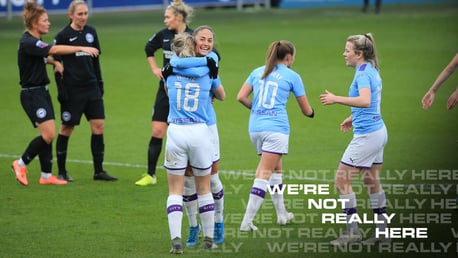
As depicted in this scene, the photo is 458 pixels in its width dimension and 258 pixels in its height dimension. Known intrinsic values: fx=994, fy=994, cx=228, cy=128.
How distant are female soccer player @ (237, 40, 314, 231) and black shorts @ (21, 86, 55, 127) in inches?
144

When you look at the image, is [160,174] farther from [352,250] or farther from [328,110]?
[328,110]

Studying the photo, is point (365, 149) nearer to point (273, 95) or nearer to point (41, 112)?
point (273, 95)

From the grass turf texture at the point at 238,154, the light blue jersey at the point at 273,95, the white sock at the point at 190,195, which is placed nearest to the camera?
the white sock at the point at 190,195

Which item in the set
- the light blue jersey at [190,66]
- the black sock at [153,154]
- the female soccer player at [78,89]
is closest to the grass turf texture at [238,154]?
the black sock at [153,154]

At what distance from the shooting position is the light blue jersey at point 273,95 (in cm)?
1104

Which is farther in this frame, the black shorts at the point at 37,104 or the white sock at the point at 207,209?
the black shorts at the point at 37,104

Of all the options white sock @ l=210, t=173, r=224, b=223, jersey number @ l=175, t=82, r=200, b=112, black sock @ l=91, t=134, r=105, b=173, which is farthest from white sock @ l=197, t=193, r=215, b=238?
black sock @ l=91, t=134, r=105, b=173

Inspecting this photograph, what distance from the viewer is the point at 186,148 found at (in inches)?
395

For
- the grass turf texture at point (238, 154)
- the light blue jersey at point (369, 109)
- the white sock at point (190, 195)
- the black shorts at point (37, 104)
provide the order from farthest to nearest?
the black shorts at point (37, 104) → the grass turf texture at point (238, 154) → the white sock at point (190, 195) → the light blue jersey at point (369, 109)

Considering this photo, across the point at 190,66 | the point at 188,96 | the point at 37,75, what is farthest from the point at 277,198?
the point at 37,75

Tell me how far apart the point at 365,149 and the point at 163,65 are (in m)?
4.36

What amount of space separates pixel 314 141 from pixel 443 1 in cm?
2965

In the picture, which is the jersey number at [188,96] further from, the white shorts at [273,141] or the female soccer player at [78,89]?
the female soccer player at [78,89]

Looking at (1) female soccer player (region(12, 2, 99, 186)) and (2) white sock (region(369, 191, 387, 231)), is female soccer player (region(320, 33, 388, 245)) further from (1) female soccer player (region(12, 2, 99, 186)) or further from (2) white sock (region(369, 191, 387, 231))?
(1) female soccer player (region(12, 2, 99, 186))
